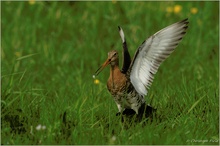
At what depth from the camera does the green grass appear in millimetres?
5316

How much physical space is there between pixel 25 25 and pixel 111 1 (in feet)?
4.99

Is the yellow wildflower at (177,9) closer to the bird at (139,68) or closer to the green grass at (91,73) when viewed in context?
the green grass at (91,73)

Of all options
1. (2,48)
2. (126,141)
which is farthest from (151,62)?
(2,48)

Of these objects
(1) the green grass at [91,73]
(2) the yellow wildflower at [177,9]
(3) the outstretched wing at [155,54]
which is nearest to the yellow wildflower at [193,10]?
(1) the green grass at [91,73]

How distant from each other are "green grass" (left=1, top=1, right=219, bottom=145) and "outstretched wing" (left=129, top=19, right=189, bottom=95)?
37 cm

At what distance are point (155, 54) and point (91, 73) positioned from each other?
272 cm

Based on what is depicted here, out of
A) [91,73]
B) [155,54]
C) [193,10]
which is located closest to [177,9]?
[193,10]

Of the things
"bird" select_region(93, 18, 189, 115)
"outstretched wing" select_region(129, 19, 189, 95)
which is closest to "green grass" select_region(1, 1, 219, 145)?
"bird" select_region(93, 18, 189, 115)

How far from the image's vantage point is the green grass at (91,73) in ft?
17.4

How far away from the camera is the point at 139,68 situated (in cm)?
575

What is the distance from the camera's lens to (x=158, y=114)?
5.83m

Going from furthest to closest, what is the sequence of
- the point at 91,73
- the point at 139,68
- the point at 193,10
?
the point at 193,10, the point at 91,73, the point at 139,68

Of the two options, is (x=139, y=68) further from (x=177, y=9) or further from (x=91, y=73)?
(x=177, y=9)

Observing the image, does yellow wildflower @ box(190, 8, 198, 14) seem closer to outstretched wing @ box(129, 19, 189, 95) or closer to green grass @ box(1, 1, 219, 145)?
green grass @ box(1, 1, 219, 145)
